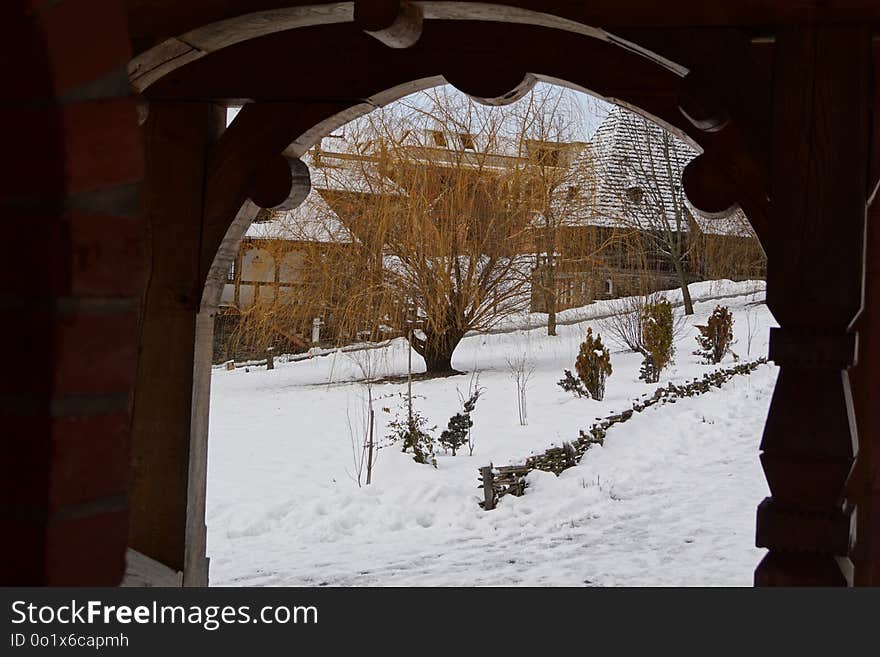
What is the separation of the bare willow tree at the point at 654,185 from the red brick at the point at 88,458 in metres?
12.8

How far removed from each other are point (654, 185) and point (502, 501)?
9.57 meters

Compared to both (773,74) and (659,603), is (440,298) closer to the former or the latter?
(773,74)

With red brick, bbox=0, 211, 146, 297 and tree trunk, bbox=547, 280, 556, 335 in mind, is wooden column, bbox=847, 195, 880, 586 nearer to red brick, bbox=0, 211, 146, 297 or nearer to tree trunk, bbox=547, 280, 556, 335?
red brick, bbox=0, 211, 146, 297

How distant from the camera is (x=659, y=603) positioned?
33.9 inches

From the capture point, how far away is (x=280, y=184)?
6.78ft

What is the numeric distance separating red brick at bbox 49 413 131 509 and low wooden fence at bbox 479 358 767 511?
17.2 ft

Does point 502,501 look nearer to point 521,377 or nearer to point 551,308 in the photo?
point 521,377

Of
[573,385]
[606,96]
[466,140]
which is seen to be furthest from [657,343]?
[606,96]

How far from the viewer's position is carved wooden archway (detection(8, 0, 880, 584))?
1.39 meters

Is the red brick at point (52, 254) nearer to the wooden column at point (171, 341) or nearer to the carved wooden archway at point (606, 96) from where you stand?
the carved wooden archway at point (606, 96)

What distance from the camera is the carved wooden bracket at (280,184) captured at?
2061mm

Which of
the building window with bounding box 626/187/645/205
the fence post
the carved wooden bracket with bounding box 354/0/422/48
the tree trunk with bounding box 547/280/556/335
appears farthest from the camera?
the building window with bounding box 626/187/645/205

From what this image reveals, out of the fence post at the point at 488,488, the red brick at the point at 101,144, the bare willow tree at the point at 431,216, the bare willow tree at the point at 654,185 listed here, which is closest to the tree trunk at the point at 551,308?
the bare willow tree at the point at 431,216

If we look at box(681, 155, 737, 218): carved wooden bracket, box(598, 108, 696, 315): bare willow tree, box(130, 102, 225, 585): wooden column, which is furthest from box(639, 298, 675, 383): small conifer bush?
box(681, 155, 737, 218): carved wooden bracket
